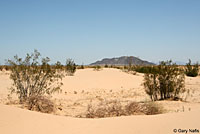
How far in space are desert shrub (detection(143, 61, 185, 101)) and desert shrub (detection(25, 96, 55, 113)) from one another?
6393mm

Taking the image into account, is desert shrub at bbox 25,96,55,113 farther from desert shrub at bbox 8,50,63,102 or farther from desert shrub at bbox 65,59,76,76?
desert shrub at bbox 65,59,76,76

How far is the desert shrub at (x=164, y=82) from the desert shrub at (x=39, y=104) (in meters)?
6.39

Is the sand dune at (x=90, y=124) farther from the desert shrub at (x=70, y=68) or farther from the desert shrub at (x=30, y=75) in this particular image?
the desert shrub at (x=70, y=68)

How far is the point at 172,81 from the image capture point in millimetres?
13602

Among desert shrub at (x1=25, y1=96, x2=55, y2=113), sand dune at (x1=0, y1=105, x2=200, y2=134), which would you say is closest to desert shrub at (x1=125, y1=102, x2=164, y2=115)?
sand dune at (x1=0, y1=105, x2=200, y2=134)

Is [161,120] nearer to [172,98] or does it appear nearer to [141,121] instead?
[141,121]

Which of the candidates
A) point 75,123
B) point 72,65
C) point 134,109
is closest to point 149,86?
point 134,109

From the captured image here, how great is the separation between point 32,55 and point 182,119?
→ 9631 mm

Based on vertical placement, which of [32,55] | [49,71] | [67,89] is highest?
[32,55]

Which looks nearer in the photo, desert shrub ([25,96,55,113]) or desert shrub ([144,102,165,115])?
desert shrub ([144,102,165,115])

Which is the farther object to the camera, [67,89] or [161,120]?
[67,89]

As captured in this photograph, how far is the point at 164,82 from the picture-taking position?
13.7 m

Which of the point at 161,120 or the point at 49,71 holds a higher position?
the point at 49,71

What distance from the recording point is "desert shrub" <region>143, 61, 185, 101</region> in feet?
44.6
